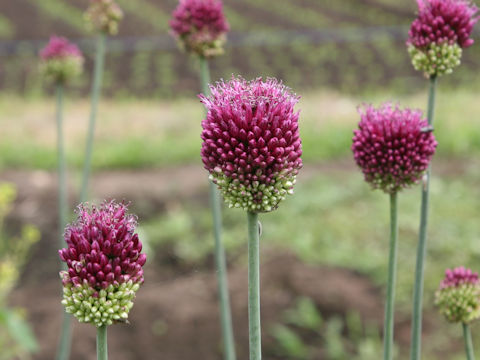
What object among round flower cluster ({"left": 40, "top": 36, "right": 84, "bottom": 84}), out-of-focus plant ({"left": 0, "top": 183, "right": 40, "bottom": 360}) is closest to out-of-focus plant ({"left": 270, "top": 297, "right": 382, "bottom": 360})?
out-of-focus plant ({"left": 0, "top": 183, "right": 40, "bottom": 360})

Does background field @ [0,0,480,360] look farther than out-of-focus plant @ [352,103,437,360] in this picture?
Yes

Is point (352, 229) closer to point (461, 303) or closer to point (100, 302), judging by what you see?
point (461, 303)

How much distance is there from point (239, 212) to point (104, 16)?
403 centimetres

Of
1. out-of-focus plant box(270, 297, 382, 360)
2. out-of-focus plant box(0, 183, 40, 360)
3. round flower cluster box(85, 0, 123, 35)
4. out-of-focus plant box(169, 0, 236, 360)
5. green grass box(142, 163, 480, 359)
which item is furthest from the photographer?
green grass box(142, 163, 480, 359)

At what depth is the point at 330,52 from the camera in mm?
14469

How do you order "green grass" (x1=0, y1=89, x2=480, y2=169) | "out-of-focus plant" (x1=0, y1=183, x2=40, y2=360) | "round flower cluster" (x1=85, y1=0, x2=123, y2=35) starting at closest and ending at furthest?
"out-of-focus plant" (x1=0, y1=183, x2=40, y2=360), "round flower cluster" (x1=85, y1=0, x2=123, y2=35), "green grass" (x1=0, y1=89, x2=480, y2=169)

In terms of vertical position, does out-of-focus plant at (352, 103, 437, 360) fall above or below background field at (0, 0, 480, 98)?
below

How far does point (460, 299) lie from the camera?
2.02m

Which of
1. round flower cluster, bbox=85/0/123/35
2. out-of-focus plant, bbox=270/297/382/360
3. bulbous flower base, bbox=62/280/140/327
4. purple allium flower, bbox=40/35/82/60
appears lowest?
out-of-focus plant, bbox=270/297/382/360

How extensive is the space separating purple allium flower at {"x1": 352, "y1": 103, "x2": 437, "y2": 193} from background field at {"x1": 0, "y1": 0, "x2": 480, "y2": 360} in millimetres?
2659

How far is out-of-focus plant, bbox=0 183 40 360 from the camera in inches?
118

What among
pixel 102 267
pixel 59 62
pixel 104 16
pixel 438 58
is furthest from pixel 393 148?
pixel 59 62

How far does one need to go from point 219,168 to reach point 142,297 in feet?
12.6

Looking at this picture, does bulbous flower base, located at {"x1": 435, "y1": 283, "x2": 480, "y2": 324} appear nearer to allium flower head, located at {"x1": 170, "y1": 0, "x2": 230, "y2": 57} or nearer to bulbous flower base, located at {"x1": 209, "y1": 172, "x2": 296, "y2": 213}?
bulbous flower base, located at {"x1": 209, "y1": 172, "x2": 296, "y2": 213}
